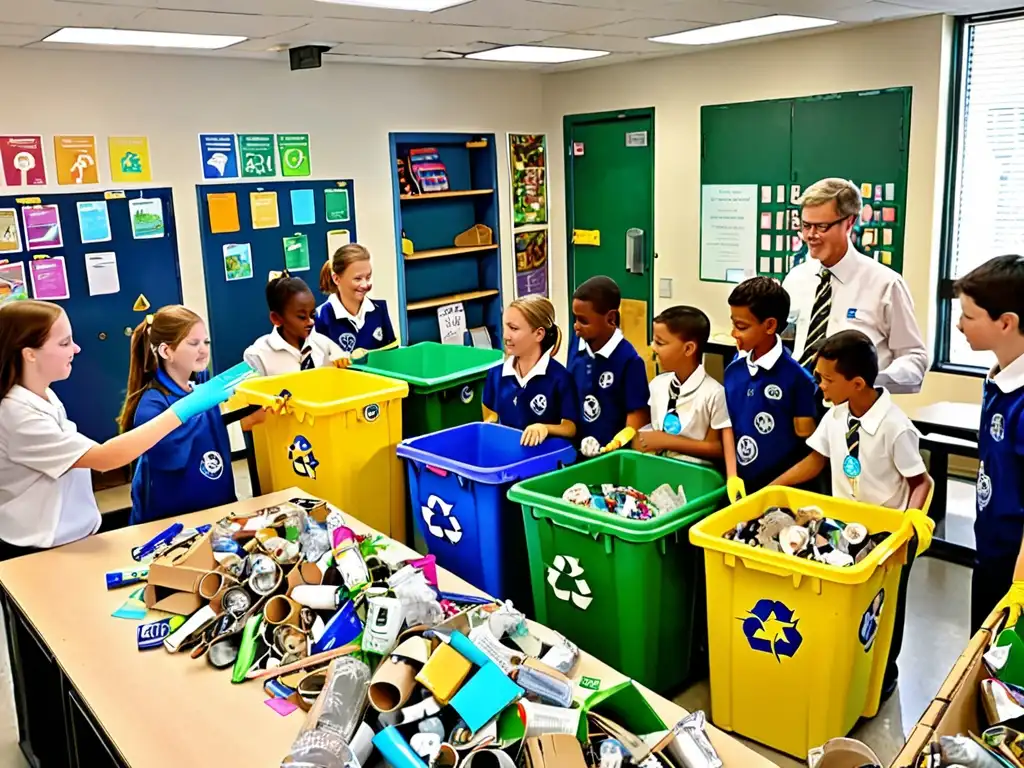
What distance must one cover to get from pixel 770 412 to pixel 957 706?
1.32 m

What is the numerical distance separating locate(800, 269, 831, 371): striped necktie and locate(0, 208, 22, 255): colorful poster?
13.4ft

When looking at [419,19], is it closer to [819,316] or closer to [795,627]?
[819,316]

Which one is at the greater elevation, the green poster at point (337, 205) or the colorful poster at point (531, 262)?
the green poster at point (337, 205)

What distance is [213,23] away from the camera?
4.11m

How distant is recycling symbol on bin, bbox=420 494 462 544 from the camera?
303 centimetres

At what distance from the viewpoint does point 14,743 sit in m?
2.83

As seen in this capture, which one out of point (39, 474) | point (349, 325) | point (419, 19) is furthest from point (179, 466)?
point (419, 19)

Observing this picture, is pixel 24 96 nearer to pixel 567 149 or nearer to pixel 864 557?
pixel 567 149

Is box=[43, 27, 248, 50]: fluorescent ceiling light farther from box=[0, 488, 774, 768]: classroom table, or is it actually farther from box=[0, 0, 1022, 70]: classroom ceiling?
box=[0, 488, 774, 768]: classroom table

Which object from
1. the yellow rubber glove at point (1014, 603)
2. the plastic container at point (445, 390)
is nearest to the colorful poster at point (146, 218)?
the plastic container at point (445, 390)

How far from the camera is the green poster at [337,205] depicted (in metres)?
5.89

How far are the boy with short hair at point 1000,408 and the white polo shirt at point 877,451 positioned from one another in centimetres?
23

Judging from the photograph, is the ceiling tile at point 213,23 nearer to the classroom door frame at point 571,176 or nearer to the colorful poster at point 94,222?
the colorful poster at point 94,222

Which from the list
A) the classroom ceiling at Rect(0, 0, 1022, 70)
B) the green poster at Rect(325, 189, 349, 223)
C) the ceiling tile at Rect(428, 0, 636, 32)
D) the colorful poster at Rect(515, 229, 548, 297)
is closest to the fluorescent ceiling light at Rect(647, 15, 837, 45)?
the classroom ceiling at Rect(0, 0, 1022, 70)
